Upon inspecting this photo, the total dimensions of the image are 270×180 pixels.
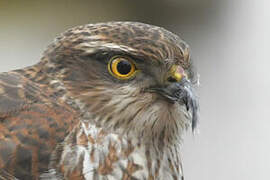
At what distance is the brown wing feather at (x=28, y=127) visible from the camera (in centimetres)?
258

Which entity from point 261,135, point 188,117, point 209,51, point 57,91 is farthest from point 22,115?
point 209,51

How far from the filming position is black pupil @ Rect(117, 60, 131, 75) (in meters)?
2.88

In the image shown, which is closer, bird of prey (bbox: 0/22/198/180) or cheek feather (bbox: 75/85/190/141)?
bird of prey (bbox: 0/22/198/180)

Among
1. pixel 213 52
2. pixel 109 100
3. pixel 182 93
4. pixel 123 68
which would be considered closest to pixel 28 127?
pixel 109 100

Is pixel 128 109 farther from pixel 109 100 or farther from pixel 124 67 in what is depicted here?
pixel 124 67

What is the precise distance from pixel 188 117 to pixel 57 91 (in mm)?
668

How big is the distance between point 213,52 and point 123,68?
237 inches

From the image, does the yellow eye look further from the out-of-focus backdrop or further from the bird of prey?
the out-of-focus backdrop

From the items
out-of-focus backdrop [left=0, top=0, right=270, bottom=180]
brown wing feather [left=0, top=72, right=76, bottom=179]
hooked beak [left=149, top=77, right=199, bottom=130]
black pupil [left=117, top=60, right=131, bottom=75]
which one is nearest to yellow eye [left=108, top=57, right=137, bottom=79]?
black pupil [left=117, top=60, right=131, bottom=75]

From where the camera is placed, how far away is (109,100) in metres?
2.90

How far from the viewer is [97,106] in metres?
2.89

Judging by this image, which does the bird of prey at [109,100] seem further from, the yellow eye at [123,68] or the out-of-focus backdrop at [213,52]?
the out-of-focus backdrop at [213,52]

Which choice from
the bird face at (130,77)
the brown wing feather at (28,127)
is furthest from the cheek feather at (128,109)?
the brown wing feather at (28,127)

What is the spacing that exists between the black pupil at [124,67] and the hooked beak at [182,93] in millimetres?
147
